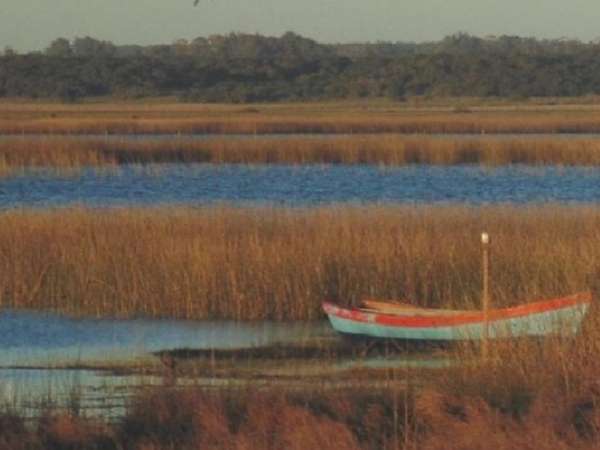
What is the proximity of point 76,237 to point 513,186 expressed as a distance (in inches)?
578

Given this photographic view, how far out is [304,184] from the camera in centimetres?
3066

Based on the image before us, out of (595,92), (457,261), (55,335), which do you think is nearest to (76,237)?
(55,335)

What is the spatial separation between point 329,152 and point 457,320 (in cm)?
2346

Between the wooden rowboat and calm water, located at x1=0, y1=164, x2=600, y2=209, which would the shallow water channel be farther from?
calm water, located at x1=0, y1=164, x2=600, y2=209

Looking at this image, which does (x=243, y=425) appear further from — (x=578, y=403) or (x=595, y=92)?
(x=595, y=92)

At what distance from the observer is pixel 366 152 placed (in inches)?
1385

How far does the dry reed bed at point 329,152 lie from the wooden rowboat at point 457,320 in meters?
20.3

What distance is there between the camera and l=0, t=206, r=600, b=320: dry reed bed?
14195mm

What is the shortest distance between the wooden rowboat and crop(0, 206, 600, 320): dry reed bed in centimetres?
83

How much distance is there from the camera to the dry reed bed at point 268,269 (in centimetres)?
1420

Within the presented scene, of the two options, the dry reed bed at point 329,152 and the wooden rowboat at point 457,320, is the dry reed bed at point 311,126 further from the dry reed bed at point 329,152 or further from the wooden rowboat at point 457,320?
the wooden rowboat at point 457,320

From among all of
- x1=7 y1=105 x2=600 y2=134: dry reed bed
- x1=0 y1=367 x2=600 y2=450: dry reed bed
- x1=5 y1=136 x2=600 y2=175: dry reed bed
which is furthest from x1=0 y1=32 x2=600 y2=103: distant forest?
x1=0 y1=367 x2=600 y2=450: dry reed bed

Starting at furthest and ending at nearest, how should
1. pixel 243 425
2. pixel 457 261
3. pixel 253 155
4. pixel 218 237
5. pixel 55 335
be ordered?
pixel 253 155, pixel 218 237, pixel 457 261, pixel 55 335, pixel 243 425

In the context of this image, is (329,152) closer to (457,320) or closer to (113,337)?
(113,337)
